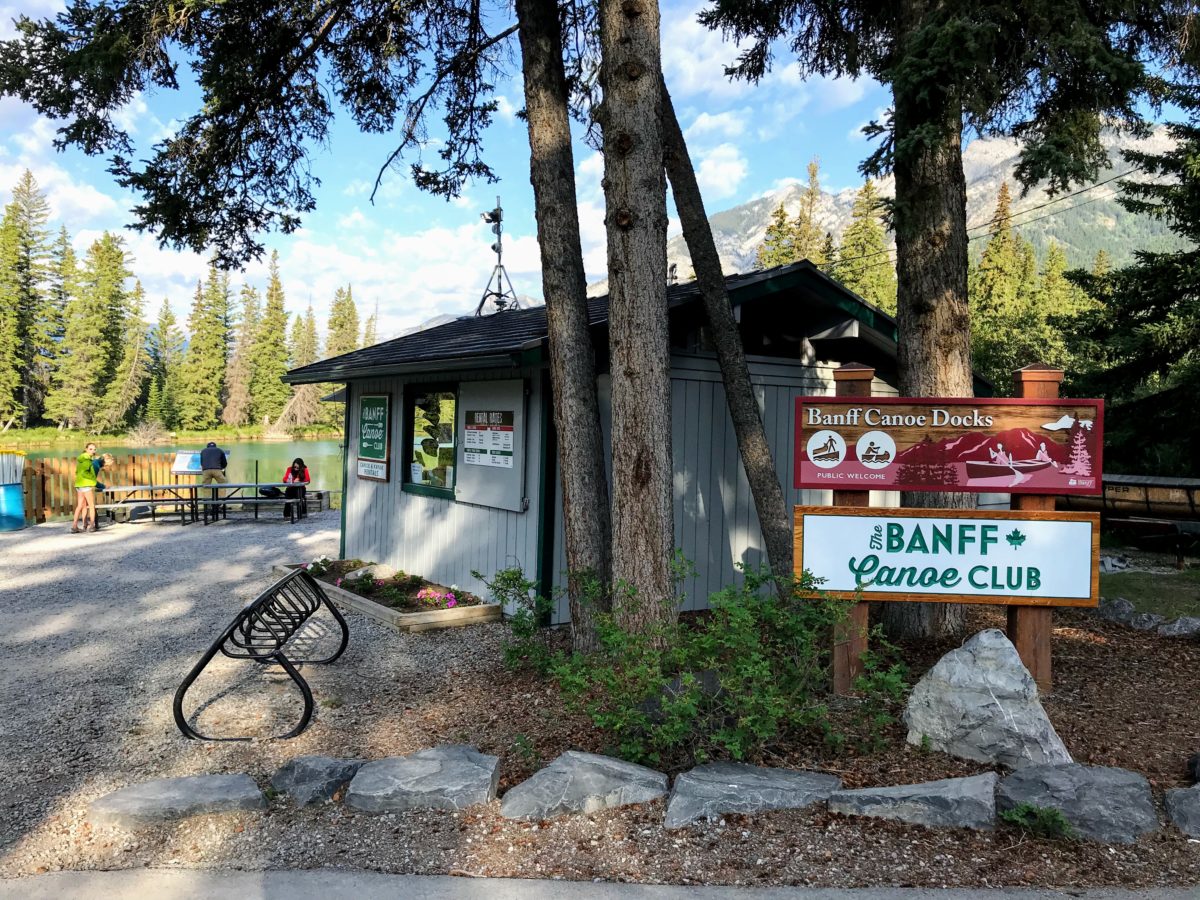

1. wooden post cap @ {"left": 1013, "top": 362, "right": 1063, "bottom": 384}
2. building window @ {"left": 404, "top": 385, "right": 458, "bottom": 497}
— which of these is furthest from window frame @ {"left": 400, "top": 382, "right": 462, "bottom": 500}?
wooden post cap @ {"left": 1013, "top": 362, "right": 1063, "bottom": 384}

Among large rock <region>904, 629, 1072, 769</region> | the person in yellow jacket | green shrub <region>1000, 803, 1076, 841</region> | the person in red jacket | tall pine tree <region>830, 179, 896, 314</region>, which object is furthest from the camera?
tall pine tree <region>830, 179, 896, 314</region>

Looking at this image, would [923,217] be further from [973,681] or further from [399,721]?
[399,721]

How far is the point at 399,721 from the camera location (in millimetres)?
4859

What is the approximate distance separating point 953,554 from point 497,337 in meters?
4.76

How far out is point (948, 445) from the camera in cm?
505

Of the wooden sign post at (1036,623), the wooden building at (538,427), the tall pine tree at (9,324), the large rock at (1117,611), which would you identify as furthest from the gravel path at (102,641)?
the tall pine tree at (9,324)

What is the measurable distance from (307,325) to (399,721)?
9690 centimetres

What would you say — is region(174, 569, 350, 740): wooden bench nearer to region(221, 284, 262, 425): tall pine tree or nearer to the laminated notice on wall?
the laminated notice on wall

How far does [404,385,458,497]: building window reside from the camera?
28.1 ft

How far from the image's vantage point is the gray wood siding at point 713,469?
7.66 meters

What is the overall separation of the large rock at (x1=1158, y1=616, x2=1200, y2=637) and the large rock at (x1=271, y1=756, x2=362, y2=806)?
20.8 feet

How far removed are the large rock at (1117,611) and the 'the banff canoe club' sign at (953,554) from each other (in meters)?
2.83

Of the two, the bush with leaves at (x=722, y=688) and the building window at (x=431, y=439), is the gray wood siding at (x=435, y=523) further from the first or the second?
the bush with leaves at (x=722, y=688)

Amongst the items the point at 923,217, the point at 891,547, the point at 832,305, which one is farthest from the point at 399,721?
the point at 832,305
